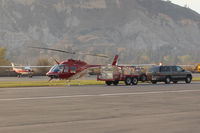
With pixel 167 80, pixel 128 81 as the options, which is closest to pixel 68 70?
pixel 128 81

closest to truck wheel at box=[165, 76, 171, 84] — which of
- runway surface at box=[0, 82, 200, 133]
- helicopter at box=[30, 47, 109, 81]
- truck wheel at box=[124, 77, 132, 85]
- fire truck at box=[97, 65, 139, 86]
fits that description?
fire truck at box=[97, 65, 139, 86]

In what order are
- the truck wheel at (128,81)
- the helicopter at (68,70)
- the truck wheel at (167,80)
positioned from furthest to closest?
the truck wheel at (167,80) < the helicopter at (68,70) < the truck wheel at (128,81)

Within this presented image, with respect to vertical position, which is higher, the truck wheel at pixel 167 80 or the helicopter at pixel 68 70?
the helicopter at pixel 68 70

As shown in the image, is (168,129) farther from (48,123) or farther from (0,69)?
(0,69)

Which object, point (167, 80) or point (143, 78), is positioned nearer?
point (167, 80)

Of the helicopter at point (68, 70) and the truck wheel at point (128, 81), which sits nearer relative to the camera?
the truck wheel at point (128, 81)

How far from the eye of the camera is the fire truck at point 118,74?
36.8 metres

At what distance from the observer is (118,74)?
36.9m

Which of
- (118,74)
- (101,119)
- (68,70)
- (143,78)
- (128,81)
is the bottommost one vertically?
(101,119)

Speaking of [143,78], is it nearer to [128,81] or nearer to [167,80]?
[167,80]

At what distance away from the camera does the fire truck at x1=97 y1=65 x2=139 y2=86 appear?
36.8 meters

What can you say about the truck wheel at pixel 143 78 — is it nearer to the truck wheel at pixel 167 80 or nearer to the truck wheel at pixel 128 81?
the truck wheel at pixel 167 80

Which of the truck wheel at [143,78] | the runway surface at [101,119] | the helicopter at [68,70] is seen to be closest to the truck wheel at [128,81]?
the truck wheel at [143,78]

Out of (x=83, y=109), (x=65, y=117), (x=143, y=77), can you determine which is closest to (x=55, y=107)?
(x=83, y=109)
